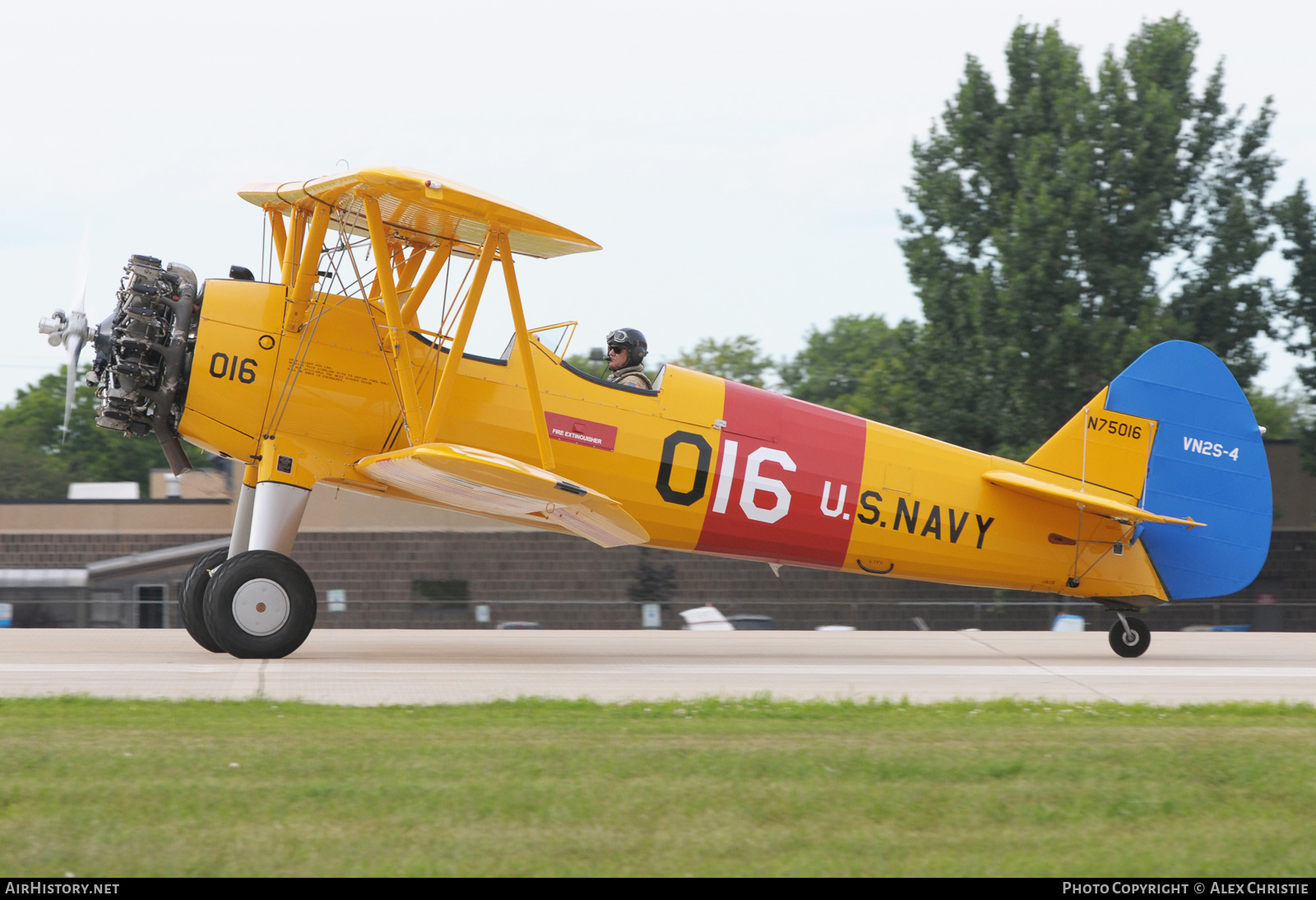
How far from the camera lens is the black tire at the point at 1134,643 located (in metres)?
11.8

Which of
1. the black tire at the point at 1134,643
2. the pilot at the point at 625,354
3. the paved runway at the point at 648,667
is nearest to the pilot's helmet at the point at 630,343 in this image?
the pilot at the point at 625,354

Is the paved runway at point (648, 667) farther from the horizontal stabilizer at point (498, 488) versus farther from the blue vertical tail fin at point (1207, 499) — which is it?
the horizontal stabilizer at point (498, 488)

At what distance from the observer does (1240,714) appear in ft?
25.5

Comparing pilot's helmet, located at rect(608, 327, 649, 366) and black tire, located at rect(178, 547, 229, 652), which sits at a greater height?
pilot's helmet, located at rect(608, 327, 649, 366)

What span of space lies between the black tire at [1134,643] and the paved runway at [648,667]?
6.7 inches

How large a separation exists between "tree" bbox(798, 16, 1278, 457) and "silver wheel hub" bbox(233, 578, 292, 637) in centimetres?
1874

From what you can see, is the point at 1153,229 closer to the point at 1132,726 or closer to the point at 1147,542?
the point at 1147,542

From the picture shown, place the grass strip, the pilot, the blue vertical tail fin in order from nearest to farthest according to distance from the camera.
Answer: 1. the grass strip
2. the pilot
3. the blue vertical tail fin

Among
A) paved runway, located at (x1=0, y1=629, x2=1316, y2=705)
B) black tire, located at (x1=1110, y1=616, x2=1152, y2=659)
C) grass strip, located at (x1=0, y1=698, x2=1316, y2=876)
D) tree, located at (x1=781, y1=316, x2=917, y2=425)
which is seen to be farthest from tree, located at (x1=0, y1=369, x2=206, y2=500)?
grass strip, located at (x1=0, y1=698, x2=1316, y2=876)

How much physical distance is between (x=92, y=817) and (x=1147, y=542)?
33.0 feet

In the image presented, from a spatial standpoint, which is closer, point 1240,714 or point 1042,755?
point 1042,755

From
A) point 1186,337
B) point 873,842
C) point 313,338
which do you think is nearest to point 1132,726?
point 873,842

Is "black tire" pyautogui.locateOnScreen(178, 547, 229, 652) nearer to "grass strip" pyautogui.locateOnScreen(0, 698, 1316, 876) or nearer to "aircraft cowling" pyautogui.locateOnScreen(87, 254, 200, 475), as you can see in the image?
"aircraft cowling" pyautogui.locateOnScreen(87, 254, 200, 475)

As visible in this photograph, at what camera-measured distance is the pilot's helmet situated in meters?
11.1
